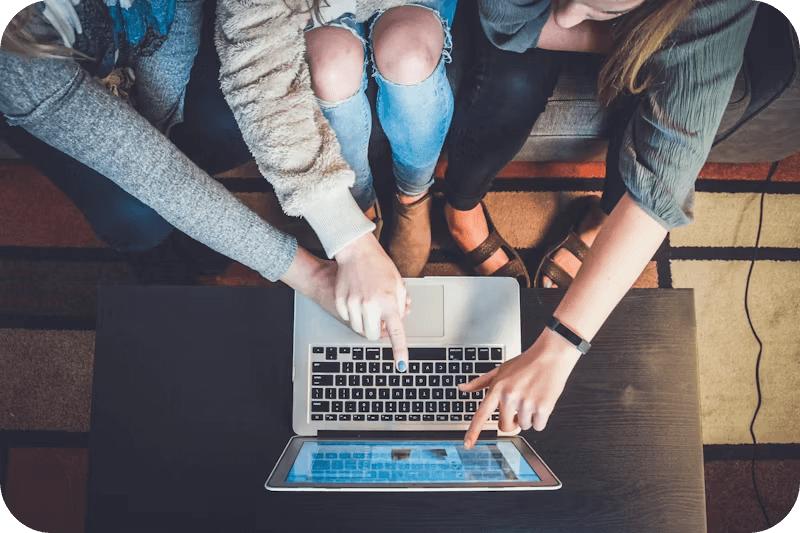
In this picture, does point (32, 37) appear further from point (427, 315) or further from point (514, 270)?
point (514, 270)

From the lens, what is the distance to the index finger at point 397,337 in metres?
0.73

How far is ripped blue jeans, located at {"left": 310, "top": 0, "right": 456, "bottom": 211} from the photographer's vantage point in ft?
2.70

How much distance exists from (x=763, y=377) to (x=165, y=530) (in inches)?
54.6

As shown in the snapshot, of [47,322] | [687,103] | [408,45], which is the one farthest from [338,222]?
[47,322]

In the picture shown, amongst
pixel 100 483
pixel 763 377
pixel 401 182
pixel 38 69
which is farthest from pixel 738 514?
pixel 38 69

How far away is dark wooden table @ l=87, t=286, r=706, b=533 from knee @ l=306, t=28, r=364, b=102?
0.34m

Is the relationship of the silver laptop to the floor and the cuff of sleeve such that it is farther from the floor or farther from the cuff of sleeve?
the floor

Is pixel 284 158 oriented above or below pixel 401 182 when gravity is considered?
above

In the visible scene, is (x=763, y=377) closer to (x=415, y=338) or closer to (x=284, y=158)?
(x=415, y=338)

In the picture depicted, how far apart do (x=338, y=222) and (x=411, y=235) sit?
458mm

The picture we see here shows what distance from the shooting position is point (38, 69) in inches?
26.2

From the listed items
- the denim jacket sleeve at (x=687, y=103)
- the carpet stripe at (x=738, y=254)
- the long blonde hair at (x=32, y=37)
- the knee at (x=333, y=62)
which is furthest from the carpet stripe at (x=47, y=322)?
the carpet stripe at (x=738, y=254)

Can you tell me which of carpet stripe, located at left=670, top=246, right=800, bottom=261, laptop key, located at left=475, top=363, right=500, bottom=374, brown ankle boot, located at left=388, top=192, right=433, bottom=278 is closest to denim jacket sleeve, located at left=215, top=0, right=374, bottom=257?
laptop key, located at left=475, top=363, right=500, bottom=374

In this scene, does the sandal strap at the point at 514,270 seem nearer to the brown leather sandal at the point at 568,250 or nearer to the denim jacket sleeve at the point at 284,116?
the brown leather sandal at the point at 568,250
